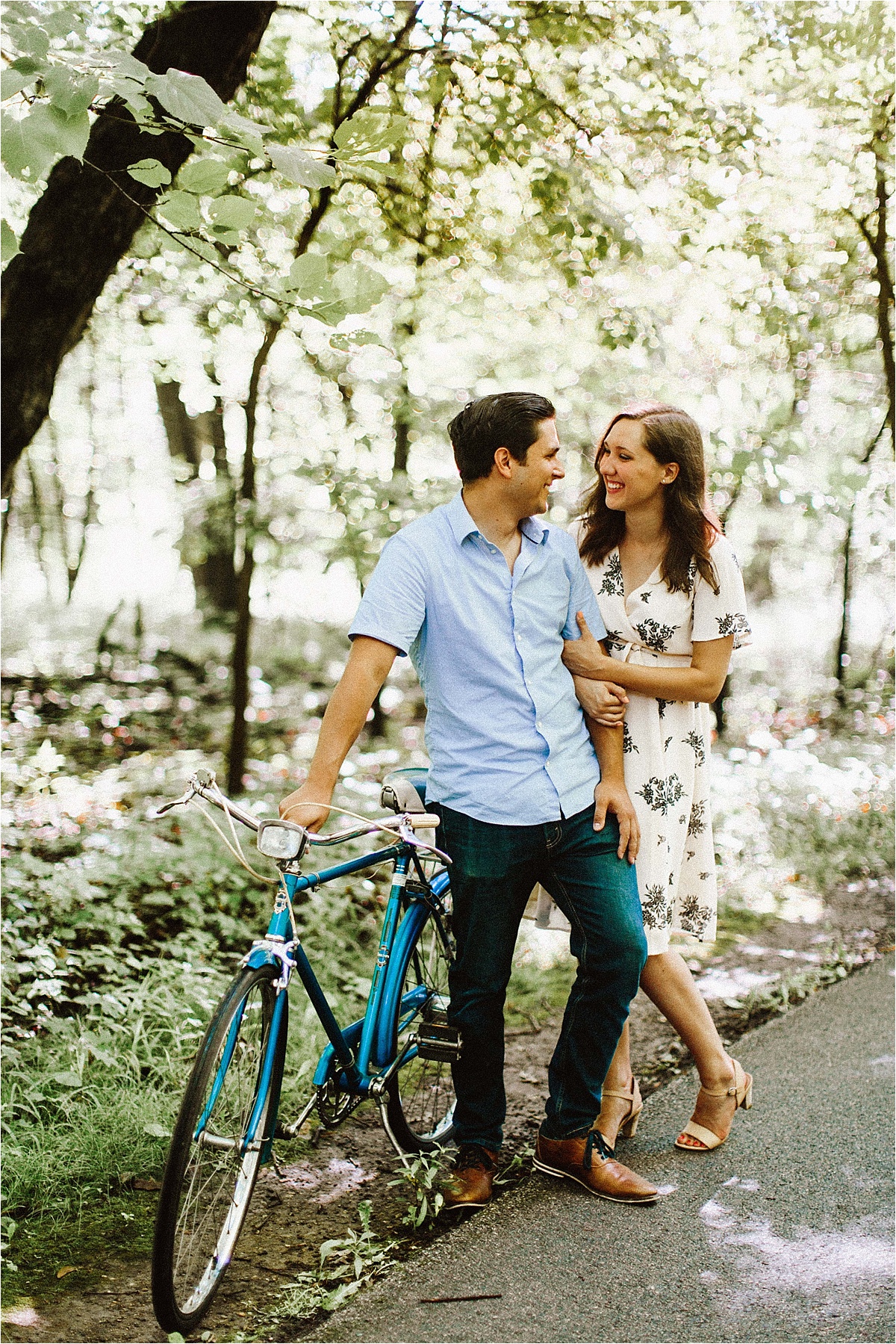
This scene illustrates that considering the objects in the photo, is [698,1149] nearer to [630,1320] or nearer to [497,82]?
[630,1320]

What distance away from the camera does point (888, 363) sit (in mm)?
7570

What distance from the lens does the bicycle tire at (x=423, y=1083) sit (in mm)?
3180

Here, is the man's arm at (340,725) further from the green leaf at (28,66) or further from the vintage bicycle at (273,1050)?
the green leaf at (28,66)

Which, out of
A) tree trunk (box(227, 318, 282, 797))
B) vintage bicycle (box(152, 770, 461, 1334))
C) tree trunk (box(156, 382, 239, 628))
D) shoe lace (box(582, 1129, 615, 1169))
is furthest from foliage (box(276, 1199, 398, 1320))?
tree trunk (box(156, 382, 239, 628))

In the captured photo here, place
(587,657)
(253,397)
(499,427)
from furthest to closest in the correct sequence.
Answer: (253,397)
(587,657)
(499,427)

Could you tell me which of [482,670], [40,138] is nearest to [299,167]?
[40,138]

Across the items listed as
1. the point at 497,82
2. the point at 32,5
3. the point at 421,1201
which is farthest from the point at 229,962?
the point at 497,82

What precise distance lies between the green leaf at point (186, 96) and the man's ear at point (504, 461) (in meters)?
1.05

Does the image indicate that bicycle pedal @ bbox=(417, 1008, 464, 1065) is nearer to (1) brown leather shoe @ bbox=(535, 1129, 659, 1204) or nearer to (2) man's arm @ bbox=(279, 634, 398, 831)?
(1) brown leather shoe @ bbox=(535, 1129, 659, 1204)

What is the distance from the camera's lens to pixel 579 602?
3109mm

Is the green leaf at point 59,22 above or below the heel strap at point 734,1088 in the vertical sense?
above

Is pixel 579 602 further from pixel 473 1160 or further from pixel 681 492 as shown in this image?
pixel 473 1160

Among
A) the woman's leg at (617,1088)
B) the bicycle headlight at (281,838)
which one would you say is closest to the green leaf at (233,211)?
the bicycle headlight at (281,838)

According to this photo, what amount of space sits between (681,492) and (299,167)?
1.37 metres
